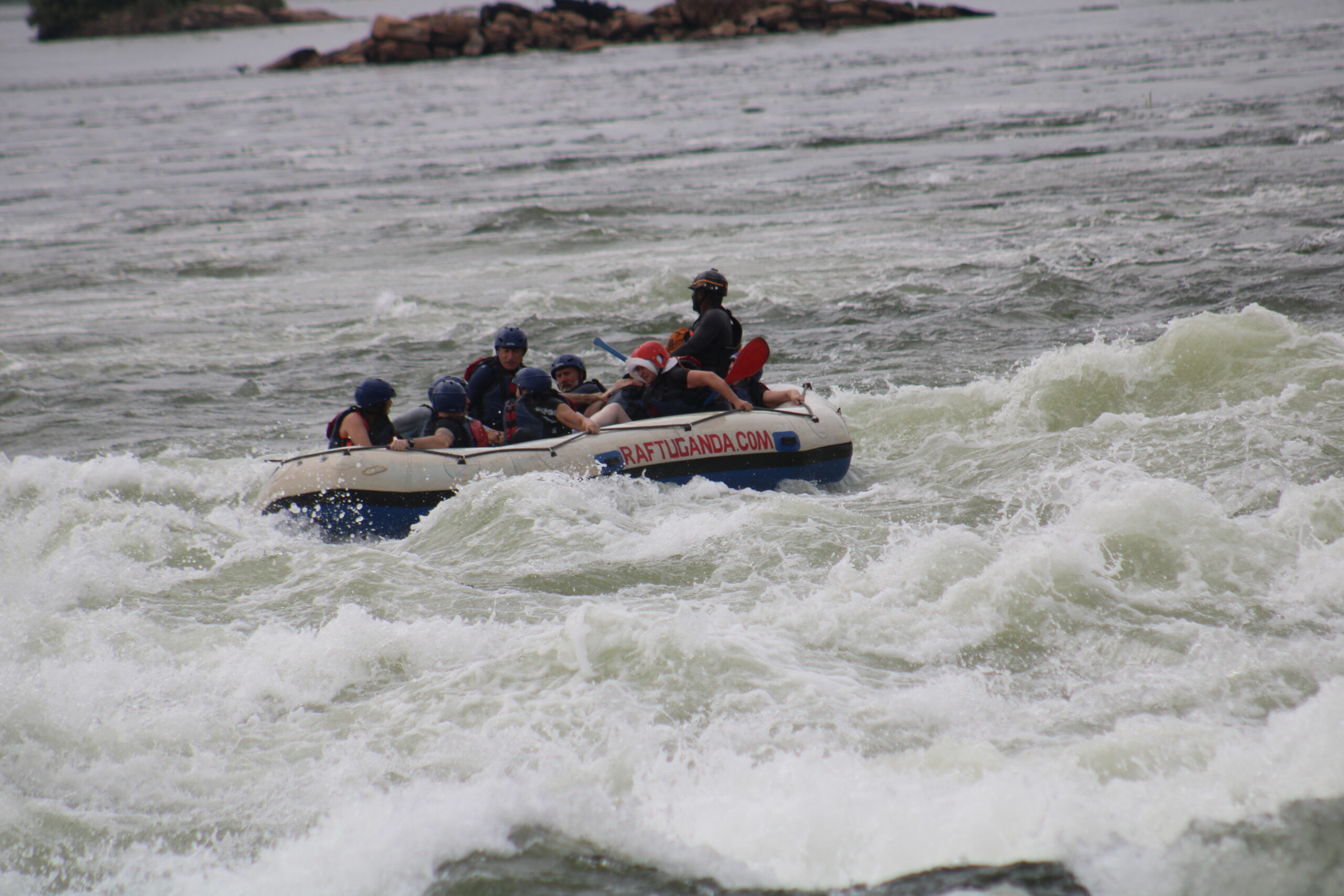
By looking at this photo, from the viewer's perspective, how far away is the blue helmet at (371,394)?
8.28 m

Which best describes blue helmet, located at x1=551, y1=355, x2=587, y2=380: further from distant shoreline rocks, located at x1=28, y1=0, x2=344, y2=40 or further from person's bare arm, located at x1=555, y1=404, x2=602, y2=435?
distant shoreline rocks, located at x1=28, y1=0, x2=344, y2=40

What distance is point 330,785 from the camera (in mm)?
4910

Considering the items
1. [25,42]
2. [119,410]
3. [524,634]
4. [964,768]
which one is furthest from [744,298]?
[25,42]

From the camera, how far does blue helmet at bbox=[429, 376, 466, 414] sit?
8.38 metres

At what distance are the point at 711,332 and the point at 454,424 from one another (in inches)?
80.1

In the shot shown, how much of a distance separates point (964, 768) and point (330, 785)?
2626mm

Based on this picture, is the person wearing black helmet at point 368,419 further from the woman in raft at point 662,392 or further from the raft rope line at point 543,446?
the woman in raft at point 662,392

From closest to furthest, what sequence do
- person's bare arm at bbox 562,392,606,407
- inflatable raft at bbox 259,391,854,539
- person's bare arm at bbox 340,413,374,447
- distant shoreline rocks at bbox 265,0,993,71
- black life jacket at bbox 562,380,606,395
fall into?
inflatable raft at bbox 259,391,854,539 < person's bare arm at bbox 340,413,374,447 < person's bare arm at bbox 562,392,606,407 < black life jacket at bbox 562,380,606,395 < distant shoreline rocks at bbox 265,0,993,71

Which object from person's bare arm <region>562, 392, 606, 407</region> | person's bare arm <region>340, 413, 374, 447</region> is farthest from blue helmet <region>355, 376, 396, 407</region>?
person's bare arm <region>562, 392, 606, 407</region>

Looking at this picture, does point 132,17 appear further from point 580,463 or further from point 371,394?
point 580,463

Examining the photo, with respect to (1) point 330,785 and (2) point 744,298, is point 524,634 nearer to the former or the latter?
(1) point 330,785

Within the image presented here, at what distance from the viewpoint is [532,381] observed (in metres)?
8.41

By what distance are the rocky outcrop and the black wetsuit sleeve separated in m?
124

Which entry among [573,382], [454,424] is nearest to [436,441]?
[454,424]
